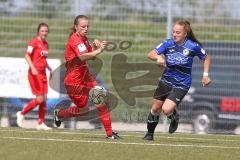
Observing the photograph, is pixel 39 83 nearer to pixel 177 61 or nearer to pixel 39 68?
pixel 39 68

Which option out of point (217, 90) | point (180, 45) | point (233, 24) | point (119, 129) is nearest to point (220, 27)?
point (233, 24)

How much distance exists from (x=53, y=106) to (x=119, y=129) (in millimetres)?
1593

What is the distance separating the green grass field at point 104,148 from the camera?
386 inches

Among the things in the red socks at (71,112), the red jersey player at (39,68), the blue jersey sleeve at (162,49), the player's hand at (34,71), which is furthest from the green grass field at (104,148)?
the red jersey player at (39,68)

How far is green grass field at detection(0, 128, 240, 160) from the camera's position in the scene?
32.1 feet

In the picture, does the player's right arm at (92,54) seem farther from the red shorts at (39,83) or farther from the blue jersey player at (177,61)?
the red shorts at (39,83)

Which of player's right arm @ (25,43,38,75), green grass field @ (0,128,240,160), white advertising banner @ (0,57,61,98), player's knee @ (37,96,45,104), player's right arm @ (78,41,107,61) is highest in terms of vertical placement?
player's right arm @ (78,41,107,61)

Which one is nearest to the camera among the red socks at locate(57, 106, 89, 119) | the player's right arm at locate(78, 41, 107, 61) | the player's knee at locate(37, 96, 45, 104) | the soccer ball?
the player's right arm at locate(78, 41, 107, 61)

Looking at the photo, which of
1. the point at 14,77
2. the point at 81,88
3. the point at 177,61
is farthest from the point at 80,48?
the point at 14,77

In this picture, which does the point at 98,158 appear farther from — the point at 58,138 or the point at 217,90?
the point at 217,90

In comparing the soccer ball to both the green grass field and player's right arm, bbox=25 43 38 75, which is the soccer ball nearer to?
the green grass field

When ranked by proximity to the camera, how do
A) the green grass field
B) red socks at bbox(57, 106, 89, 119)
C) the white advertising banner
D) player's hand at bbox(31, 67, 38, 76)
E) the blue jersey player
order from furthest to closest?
the white advertising banner, player's hand at bbox(31, 67, 38, 76), red socks at bbox(57, 106, 89, 119), the blue jersey player, the green grass field

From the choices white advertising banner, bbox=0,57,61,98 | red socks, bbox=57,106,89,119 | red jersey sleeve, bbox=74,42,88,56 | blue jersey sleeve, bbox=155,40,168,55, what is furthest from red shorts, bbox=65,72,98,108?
white advertising banner, bbox=0,57,61,98

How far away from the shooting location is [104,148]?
10852 millimetres
